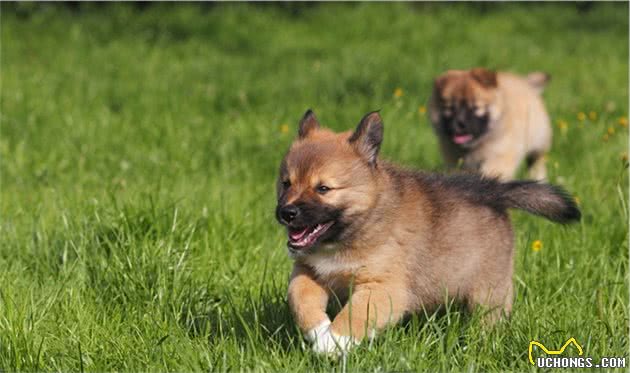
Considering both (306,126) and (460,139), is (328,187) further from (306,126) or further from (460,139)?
Answer: (460,139)

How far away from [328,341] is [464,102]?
378 cm

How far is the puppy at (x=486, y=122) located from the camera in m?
6.58

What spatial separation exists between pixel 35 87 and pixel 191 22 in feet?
9.90

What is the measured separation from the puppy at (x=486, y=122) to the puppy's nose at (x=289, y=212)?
337 cm

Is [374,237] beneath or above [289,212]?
beneath

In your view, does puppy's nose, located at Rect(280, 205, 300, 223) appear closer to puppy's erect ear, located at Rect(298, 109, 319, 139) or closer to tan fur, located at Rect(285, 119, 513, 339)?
tan fur, located at Rect(285, 119, 513, 339)

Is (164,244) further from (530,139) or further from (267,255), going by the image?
(530,139)

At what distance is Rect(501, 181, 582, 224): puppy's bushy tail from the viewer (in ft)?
12.5

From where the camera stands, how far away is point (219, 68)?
351 inches

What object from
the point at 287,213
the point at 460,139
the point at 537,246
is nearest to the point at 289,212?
the point at 287,213

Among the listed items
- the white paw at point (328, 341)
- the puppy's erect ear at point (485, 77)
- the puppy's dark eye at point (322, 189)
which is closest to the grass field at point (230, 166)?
the white paw at point (328, 341)

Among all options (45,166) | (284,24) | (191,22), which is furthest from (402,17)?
(45,166)

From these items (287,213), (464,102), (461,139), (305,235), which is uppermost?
(287,213)

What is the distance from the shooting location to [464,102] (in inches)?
259
